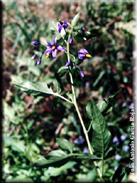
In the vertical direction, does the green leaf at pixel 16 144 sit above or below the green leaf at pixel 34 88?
below

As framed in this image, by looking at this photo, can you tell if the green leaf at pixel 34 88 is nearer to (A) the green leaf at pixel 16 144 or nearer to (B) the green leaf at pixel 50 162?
(B) the green leaf at pixel 50 162

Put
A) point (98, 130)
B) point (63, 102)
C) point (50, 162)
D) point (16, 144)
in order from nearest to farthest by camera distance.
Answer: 1. point (50, 162)
2. point (98, 130)
3. point (16, 144)
4. point (63, 102)

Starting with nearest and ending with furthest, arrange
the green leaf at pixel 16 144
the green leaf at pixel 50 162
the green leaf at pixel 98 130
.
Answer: the green leaf at pixel 50 162 < the green leaf at pixel 98 130 < the green leaf at pixel 16 144

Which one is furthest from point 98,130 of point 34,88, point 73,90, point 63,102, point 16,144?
point 63,102

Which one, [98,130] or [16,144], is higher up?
[98,130]

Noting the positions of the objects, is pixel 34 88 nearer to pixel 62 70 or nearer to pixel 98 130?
pixel 62 70

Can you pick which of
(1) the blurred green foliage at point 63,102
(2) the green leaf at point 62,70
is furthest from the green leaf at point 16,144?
(2) the green leaf at point 62,70

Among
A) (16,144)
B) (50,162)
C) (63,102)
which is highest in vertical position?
(63,102)

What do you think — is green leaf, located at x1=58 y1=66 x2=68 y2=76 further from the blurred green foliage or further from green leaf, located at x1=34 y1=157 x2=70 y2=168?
the blurred green foliage
